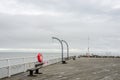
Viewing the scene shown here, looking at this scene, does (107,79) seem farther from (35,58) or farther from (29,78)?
(35,58)

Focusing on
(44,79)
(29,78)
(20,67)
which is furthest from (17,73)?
(44,79)

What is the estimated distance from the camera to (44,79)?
1420cm

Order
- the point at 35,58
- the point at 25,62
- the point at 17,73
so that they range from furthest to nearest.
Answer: the point at 35,58
the point at 25,62
the point at 17,73

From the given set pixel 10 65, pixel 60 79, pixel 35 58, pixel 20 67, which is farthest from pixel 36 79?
pixel 35 58

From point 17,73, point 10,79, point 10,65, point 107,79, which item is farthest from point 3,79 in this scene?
point 107,79

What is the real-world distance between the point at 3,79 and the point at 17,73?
2659mm

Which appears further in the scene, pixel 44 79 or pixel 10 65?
pixel 10 65

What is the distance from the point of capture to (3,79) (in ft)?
46.8

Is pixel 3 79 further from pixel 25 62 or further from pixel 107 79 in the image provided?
pixel 107 79

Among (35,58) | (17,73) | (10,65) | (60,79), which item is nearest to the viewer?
(60,79)

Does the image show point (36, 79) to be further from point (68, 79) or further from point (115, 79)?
point (115, 79)

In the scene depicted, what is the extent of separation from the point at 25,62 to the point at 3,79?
4.39m

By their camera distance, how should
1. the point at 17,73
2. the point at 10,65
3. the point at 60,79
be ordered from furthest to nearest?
the point at 17,73, the point at 10,65, the point at 60,79

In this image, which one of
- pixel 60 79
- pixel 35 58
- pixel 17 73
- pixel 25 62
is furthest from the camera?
pixel 35 58
